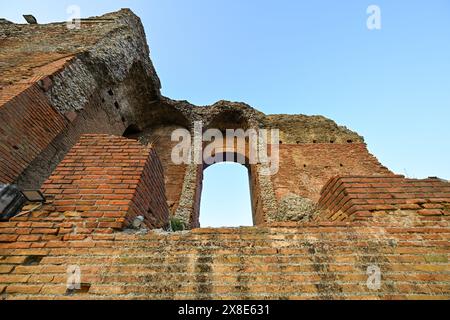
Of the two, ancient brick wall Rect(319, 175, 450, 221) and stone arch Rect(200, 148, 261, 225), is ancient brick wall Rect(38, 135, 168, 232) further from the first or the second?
stone arch Rect(200, 148, 261, 225)

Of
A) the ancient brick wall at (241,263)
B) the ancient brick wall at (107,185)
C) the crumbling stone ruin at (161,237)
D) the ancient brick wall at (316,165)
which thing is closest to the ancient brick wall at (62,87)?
the crumbling stone ruin at (161,237)

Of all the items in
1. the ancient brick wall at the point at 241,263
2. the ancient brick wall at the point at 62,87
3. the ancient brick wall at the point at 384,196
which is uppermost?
the ancient brick wall at the point at 62,87

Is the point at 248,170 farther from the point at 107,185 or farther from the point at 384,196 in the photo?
the point at 107,185

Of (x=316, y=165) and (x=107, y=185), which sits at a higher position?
(x=316, y=165)

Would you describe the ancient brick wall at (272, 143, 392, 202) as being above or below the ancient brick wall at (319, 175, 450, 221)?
above

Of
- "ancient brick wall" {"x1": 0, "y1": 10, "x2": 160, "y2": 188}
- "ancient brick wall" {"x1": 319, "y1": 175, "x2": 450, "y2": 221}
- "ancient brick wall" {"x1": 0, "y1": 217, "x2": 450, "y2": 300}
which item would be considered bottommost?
"ancient brick wall" {"x1": 0, "y1": 217, "x2": 450, "y2": 300}

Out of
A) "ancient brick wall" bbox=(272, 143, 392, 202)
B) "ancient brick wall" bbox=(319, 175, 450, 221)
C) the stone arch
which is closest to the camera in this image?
"ancient brick wall" bbox=(319, 175, 450, 221)

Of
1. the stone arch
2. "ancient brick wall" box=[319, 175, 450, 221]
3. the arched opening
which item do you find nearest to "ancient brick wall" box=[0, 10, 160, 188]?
the arched opening

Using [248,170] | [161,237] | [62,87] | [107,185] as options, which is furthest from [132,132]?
[161,237]

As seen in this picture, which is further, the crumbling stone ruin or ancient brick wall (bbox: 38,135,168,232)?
ancient brick wall (bbox: 38,135,168,232)

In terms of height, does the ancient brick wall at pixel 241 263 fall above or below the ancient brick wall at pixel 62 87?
below

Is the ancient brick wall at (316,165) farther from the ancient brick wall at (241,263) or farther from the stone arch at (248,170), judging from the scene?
the ancient brick wall at (241,263)

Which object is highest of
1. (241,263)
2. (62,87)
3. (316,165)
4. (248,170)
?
(248,170)
